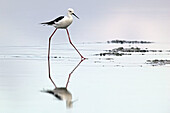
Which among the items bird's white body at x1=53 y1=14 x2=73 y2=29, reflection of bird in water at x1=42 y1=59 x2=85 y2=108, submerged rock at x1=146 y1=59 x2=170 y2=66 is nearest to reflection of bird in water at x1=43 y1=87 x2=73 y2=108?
reflection of bird in water at x1=42 y1=59 x2=85 y2=108

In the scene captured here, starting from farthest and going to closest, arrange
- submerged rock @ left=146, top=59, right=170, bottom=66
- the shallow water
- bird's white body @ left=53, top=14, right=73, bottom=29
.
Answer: bird's white body @ left=53, top=14, right=73, bottom=29 → submerged rock @ left=146, top=59, right=170, bottom=66 → the shallow water

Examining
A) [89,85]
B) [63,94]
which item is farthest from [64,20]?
[63,94]

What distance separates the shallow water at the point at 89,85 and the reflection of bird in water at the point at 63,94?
50 mm

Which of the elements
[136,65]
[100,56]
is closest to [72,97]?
[136,65]

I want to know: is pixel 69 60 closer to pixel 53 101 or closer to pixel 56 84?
pixel 56 84

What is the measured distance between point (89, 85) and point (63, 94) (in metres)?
0.79

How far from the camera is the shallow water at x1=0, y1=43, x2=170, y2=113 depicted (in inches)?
191

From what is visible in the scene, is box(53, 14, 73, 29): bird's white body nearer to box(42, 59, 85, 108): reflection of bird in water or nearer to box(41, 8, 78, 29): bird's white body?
box(41, 8, 78, 29): bird's white body

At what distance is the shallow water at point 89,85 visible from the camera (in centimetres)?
486

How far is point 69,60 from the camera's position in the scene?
989 centimetres

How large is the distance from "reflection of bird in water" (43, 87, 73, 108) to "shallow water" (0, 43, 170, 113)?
5 centimetres

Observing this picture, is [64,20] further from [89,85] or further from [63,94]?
[63,94]

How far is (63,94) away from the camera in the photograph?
18.1 ft

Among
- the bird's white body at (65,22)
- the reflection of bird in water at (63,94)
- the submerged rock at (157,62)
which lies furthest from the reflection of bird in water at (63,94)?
the bird's white body at (65,22)
